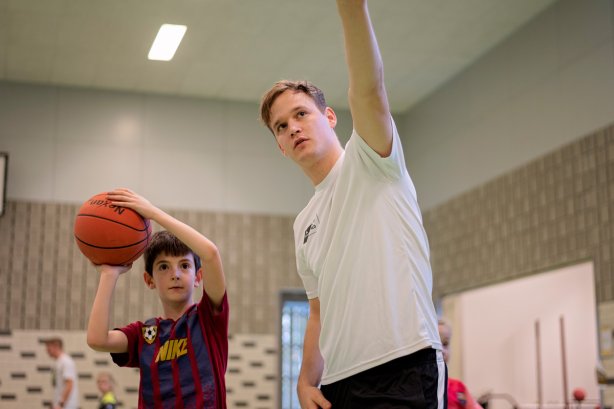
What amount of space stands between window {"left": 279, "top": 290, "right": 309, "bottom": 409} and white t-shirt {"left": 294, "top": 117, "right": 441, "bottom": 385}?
8532mm

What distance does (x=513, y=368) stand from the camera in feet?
31.9

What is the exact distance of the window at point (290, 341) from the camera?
34.5 ft

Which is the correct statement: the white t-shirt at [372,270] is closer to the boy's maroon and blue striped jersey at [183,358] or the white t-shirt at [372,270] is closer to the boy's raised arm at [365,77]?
the boy's raised arm at [365,77]

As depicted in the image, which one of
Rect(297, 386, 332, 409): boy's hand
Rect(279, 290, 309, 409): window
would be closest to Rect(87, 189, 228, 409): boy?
Rect(297, 386, 332, 409): boy's hand

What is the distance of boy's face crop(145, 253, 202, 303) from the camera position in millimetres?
3045

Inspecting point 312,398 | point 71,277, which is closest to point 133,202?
point 312,398

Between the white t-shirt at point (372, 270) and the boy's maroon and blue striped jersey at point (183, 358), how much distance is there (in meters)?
0.84

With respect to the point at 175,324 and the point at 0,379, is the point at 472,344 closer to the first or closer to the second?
the point at 0,379

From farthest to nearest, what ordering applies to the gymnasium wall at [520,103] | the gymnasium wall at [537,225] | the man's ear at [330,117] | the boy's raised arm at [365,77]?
the gymnasium wall at [520,103] < the gymnasium wall at [537,225] < the man's ear at [330,117] < the boy's raised arm at [365,77]

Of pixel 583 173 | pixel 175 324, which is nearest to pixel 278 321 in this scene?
pixel 583 173

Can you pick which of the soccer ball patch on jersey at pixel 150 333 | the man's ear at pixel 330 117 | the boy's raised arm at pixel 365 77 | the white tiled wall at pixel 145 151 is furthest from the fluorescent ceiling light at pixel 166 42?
the boy's raised arm at pixel 365 77

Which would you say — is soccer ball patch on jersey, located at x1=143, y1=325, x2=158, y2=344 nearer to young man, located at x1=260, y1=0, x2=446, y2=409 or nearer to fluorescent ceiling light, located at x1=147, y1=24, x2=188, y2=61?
young man, located at x1=260, y1=0, x2=446, y2=409

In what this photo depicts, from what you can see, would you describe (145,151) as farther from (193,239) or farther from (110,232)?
(193,239)

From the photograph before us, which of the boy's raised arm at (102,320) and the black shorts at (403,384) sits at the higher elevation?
the boy's raised arm at (102,320)
